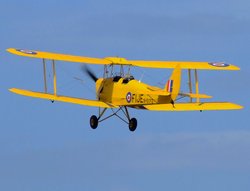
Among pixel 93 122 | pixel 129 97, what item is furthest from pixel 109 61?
pixel 129 97

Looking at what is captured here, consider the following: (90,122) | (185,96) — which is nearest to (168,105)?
(185,96)

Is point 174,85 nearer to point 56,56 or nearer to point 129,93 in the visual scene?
point 129,93

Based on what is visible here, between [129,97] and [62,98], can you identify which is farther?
[62,98]

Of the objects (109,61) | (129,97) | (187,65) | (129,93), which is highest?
(109,61)

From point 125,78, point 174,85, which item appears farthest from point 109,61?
point 174,85

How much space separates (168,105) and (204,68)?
6742 mm

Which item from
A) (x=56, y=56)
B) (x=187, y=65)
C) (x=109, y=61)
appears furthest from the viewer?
(x=187, y=65)

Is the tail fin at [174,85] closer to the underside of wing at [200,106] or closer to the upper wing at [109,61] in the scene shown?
the underside of wing at [200,106]

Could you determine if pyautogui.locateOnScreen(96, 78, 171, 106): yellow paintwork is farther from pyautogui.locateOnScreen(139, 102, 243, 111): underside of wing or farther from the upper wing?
the upper wing

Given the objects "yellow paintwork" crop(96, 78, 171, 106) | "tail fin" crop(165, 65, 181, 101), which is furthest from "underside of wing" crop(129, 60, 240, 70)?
"tail fin" crop(165, 65, 181, 101)

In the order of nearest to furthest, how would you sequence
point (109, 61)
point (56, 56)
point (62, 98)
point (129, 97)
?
point (129, 97), point (62, 98), point (109, 61), point (56, 56)

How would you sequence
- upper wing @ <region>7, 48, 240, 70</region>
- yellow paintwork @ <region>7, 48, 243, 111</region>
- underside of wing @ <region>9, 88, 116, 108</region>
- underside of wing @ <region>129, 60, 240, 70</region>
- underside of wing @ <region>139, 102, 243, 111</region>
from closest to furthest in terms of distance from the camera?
yellow paintwork @ <region>7, 48, 243, 111</region>, underside of wing @ <region>139, 102, 243, 111</region>, underside of wing @ <region>9, 88, 116, 108</region>, upper wing @ <region>7, 48, 240, 70</region>, underside of wing @ <region>129, 60, 240, 70</region>

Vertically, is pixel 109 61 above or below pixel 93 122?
above

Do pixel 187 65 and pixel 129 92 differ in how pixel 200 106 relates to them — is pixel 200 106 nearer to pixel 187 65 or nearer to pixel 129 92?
pixel 129 92
